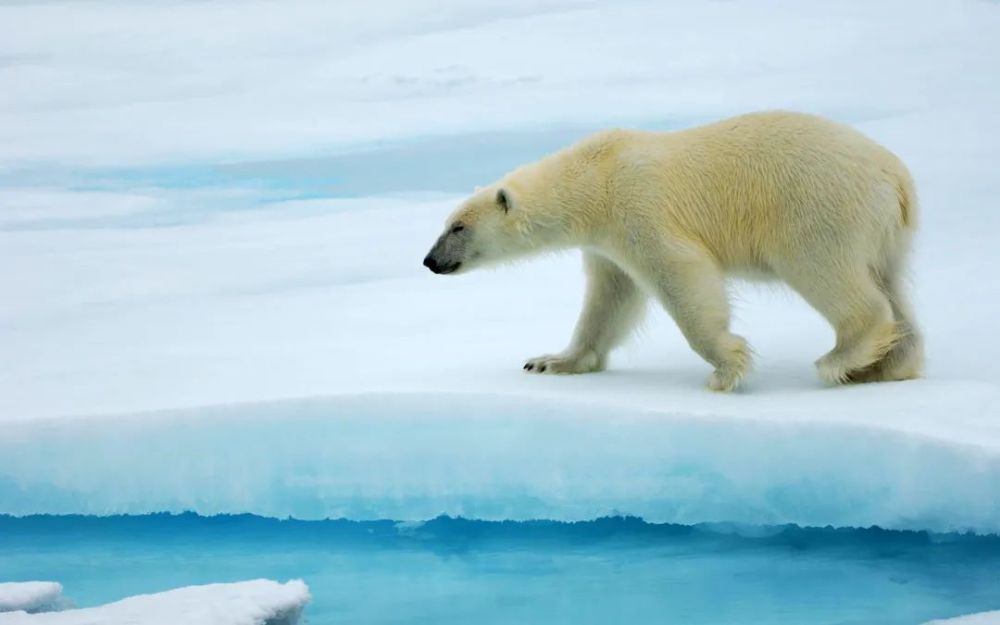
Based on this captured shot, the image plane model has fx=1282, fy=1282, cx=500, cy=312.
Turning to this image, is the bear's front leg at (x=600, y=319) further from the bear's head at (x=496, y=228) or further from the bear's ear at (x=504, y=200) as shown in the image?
the bear's ear at (x=504, y=200)

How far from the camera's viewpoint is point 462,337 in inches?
228

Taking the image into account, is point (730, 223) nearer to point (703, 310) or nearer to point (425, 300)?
point (703, 310)

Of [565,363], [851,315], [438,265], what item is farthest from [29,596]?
[851,315]

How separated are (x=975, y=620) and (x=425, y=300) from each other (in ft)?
13.6

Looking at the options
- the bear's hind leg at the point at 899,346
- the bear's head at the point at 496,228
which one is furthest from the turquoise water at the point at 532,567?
the bear's head at the point at 496,228

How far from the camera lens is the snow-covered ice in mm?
3348

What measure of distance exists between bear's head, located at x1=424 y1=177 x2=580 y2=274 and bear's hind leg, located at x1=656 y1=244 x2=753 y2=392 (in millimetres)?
444

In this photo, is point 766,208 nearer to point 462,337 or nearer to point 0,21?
point 462,337

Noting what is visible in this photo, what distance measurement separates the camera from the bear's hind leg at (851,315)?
14.1ft

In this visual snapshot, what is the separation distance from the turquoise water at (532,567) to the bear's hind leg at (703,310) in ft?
2.12

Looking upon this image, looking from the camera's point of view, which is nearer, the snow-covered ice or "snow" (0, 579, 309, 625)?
"snow" (0, 579, 309, 625)

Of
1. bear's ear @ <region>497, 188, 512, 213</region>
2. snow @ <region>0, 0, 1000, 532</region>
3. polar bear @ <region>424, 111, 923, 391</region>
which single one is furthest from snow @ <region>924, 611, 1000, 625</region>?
bear's ear @ <region>497, 188, 512, 213</region>

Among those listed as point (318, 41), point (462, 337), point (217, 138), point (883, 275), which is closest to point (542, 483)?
point (883, 275)

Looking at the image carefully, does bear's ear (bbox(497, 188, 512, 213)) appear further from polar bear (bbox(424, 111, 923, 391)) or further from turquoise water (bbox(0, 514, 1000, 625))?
turquoise water (bbox(0, 514, 1000, 625))
